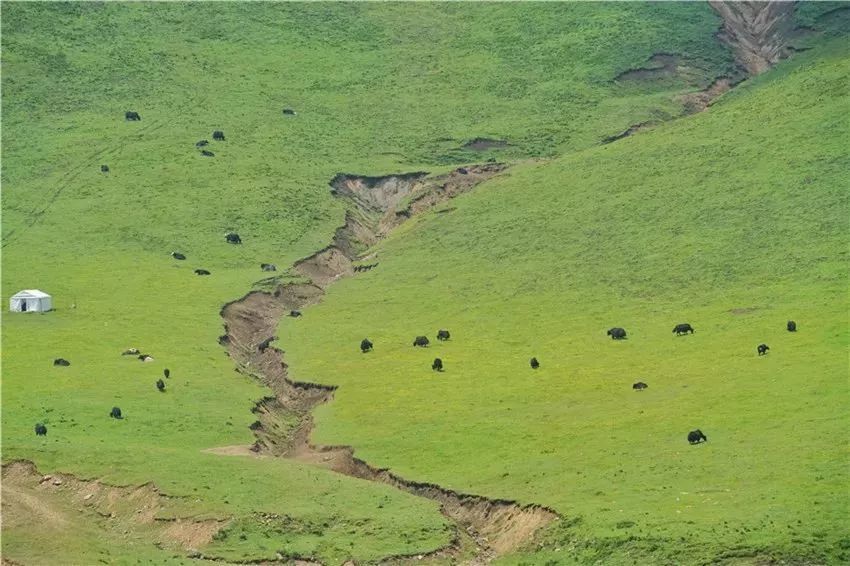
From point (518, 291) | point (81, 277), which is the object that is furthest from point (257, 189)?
point (518, 291)

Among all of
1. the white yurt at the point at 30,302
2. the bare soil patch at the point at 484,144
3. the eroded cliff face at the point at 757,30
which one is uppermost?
the eroded cliff face at the point at 757,30

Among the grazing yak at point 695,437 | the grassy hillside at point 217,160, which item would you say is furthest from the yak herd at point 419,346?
the grassy hillside at point 217,160

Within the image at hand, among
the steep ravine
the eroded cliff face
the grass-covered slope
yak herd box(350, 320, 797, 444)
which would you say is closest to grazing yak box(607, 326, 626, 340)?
yak herd box(350, 320, 797, 444)

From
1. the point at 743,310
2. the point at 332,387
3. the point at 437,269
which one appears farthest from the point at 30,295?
the point at 743,310

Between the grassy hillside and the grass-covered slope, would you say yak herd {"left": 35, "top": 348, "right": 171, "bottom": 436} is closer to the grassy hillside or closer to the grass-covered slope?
the grassy hillside

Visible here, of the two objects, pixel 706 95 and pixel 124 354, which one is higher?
pixel 706 95

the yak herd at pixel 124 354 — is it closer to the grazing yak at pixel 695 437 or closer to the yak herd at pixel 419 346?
the yak herd at pixel 419 346

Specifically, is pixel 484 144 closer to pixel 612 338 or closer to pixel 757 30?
pixel 757 30
